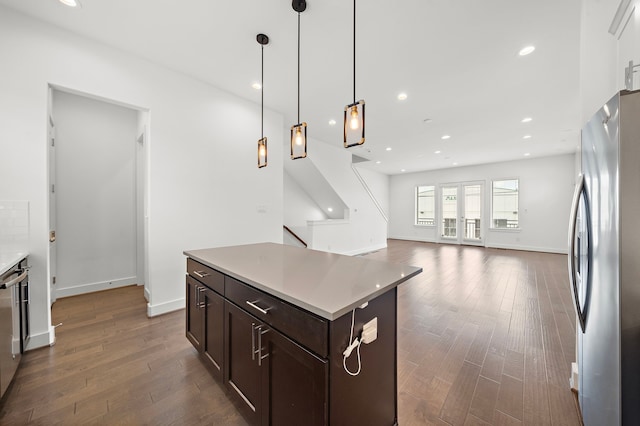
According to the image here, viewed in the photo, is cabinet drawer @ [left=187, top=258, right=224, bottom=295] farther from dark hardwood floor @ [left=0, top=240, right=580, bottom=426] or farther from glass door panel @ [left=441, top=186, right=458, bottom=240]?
glass door panel @ [left=441, top=186, right=458, bottom=240]

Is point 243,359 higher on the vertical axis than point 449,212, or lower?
lower

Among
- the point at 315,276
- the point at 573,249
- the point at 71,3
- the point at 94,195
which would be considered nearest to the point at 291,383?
the point at 315,276

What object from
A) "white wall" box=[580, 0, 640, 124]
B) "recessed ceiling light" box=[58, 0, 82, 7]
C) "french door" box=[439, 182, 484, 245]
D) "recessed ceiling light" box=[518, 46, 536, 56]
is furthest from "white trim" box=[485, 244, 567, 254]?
"recessed ceiling light" box=[58, 0, 82, 7]

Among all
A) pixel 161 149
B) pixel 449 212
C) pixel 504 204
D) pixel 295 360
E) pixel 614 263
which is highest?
pixel 161 149

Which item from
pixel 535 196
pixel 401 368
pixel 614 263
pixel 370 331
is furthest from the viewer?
pixel 535 196

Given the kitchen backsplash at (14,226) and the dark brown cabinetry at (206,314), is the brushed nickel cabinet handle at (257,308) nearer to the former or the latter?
the dark brown cabinetry at (206,314)

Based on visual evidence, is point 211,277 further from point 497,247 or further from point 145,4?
point 497,247

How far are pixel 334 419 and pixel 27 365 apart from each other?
2.66 meters

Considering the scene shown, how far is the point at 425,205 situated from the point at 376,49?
8208 millimetres

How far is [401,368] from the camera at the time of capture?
1.97 meters

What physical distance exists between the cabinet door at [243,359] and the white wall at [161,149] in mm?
1930

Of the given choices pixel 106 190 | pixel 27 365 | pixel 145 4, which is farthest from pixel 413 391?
pixel 106 190

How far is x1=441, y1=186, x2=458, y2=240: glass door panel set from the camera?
902cm

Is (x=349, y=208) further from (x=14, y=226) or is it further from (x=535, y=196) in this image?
(x=535, y=196)
